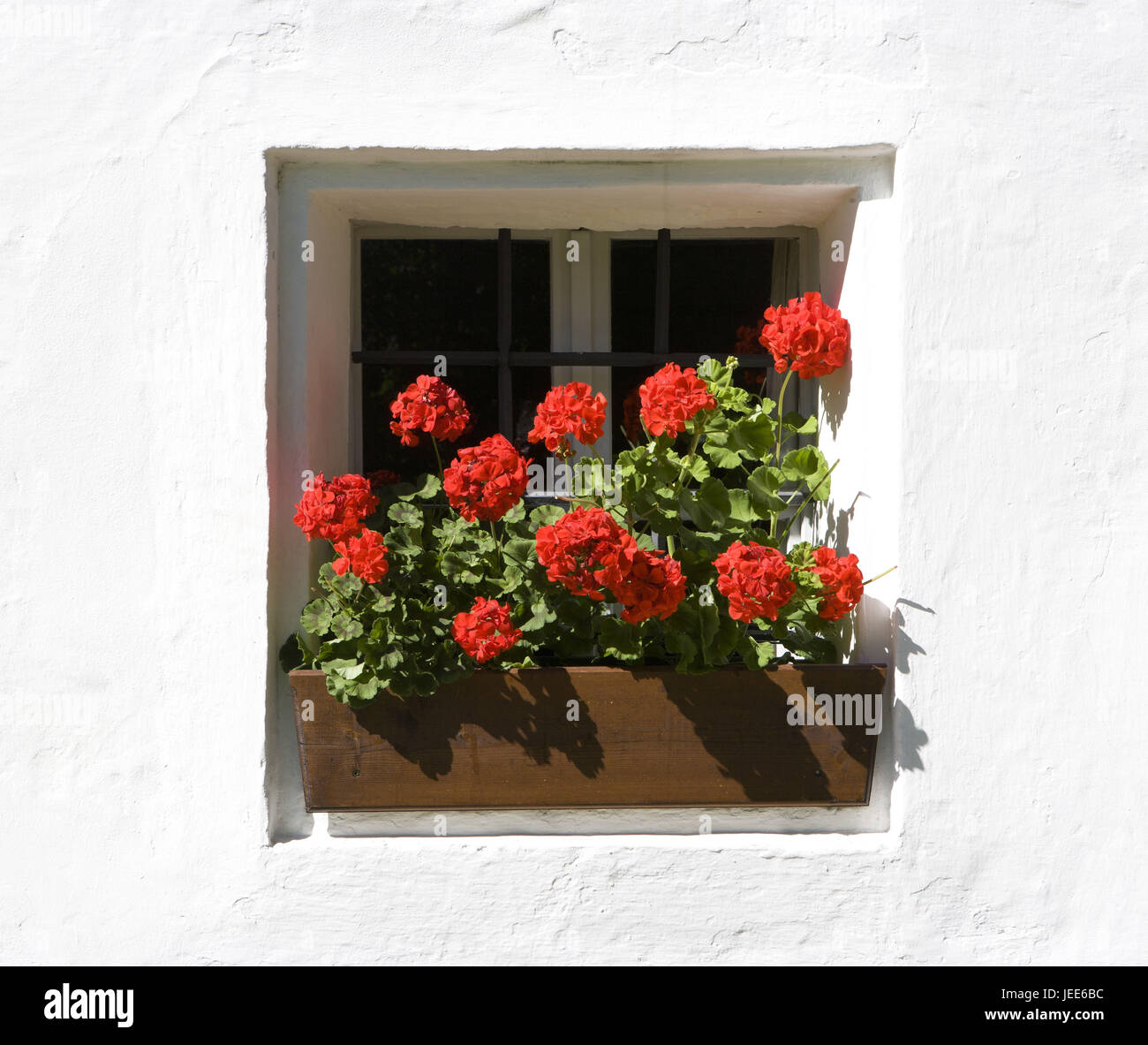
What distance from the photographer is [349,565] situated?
2047 millimetres

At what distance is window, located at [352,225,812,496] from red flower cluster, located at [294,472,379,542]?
1.90 feet

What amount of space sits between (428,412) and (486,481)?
0.25 meters

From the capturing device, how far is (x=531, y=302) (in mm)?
2693

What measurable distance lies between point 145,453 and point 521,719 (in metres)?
0.97

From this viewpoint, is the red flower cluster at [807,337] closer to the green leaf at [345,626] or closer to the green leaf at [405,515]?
the green leaf at [405,515]

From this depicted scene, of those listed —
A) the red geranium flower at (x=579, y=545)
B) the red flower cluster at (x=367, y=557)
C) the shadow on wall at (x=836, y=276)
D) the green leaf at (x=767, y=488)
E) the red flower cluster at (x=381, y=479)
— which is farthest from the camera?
the red flower cluster at (x=381, y=479)

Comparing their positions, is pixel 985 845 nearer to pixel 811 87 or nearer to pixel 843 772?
pixel 843 772

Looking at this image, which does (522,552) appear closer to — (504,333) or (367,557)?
(367,557)

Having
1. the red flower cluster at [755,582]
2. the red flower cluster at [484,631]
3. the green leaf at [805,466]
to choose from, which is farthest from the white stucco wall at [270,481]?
the red flower cluster at [484,631]

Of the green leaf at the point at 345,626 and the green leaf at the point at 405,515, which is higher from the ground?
the green leaf at the point at 405,515

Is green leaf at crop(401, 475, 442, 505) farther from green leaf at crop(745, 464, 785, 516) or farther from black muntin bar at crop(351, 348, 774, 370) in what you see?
green leaf at crop(745, 464, 785, 516)

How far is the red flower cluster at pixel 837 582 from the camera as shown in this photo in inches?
79.6

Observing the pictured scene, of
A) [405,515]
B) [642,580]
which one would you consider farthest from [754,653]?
[405,515]

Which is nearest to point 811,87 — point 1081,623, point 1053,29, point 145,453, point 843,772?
point 1053,29
